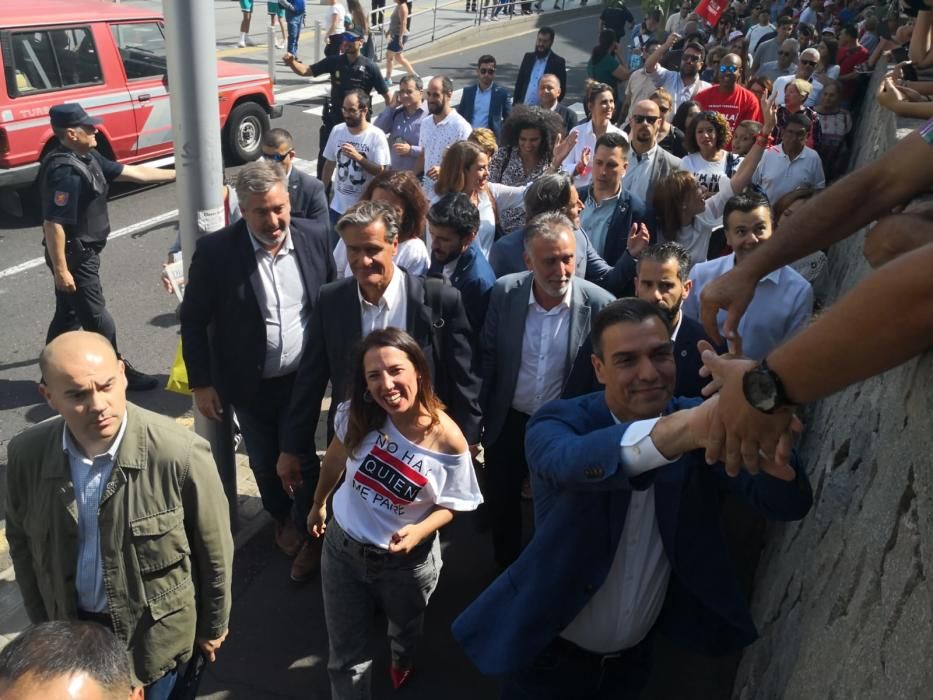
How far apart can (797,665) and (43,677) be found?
201 cm

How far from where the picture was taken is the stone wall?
5.87 ft

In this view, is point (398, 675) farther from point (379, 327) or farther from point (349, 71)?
point (349, 71)

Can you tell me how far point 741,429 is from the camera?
176cm

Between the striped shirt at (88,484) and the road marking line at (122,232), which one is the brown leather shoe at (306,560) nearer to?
the striped shirt at (88,484)

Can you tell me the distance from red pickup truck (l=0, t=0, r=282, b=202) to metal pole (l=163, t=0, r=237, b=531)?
4976 mm

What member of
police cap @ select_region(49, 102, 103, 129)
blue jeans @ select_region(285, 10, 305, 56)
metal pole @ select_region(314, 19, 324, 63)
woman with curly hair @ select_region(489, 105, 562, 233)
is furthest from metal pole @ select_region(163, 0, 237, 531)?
blue jeans @ select_region(285, 10, 305, 56)

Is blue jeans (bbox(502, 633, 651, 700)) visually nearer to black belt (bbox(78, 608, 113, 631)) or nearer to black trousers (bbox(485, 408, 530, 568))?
black belt (bbox(78, 608, 113, 631))

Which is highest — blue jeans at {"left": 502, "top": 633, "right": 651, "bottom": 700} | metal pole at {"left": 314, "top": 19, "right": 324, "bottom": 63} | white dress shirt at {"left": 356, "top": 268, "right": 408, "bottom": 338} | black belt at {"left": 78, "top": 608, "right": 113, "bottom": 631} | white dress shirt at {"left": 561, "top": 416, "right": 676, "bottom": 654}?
white dress shirt at {"left": 561, "top": 416, "right": 676, "bottom": 654}

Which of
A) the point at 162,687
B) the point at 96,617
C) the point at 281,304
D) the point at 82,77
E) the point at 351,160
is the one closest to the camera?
the point at 96,617

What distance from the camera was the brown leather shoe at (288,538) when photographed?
15.4 feet

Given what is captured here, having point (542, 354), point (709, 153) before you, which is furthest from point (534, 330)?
point (709, 153)

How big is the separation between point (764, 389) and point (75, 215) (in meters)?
5.37

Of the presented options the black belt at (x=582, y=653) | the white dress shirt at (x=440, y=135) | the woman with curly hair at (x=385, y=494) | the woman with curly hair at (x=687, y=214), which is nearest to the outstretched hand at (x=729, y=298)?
the black belt at (x=582, y=653)

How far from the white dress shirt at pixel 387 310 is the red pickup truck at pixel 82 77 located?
5.56 m
